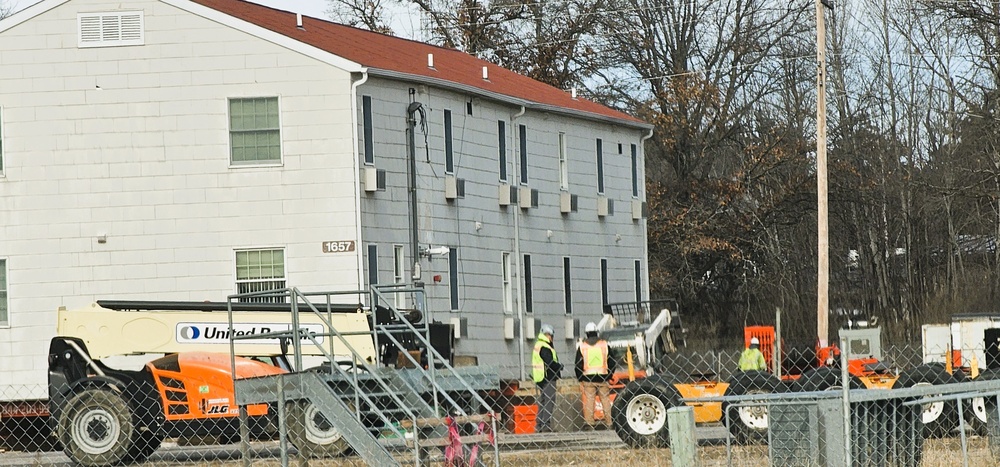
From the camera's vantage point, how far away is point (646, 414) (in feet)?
67.9

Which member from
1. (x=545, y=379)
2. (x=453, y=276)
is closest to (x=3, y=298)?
(x=453, y=276)

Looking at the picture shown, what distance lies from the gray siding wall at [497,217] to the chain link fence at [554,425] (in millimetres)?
9309

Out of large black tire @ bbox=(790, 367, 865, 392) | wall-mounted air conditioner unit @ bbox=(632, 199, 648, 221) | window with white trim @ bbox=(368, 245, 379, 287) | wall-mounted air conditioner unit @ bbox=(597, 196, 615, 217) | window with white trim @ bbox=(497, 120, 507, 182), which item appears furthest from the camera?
wall-mounted air conditioner unit @ bbox=(632, 199, 648, 221)

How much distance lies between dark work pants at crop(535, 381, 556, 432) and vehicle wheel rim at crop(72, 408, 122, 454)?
6139mm

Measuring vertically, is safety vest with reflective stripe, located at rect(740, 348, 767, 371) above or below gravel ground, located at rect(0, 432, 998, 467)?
above

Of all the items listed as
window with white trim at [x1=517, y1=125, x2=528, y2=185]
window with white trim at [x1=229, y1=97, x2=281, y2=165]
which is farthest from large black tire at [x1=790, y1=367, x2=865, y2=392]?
window with white trim at [x1=517, y1=125, x2=528, y2=185]

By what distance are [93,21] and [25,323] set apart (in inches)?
235

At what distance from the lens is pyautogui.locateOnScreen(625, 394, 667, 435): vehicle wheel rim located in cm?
2059

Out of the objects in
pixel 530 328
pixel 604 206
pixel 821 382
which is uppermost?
pixel 604 206

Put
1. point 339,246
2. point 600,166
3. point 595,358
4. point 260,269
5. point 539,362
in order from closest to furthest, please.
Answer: point 539,362 < point 595,358 < point 339,246 < point 260,269 < point 600,166

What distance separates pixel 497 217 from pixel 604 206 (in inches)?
205

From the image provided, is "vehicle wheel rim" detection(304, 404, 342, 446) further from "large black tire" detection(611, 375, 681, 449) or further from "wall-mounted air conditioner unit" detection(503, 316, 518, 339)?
"wall-mounted air conditioner unit" detection(503, 316, 518, 339)

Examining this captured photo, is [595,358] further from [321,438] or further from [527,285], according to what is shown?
[527,285]

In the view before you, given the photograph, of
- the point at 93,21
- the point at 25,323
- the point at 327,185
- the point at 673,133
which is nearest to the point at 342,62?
the point at 327,185
